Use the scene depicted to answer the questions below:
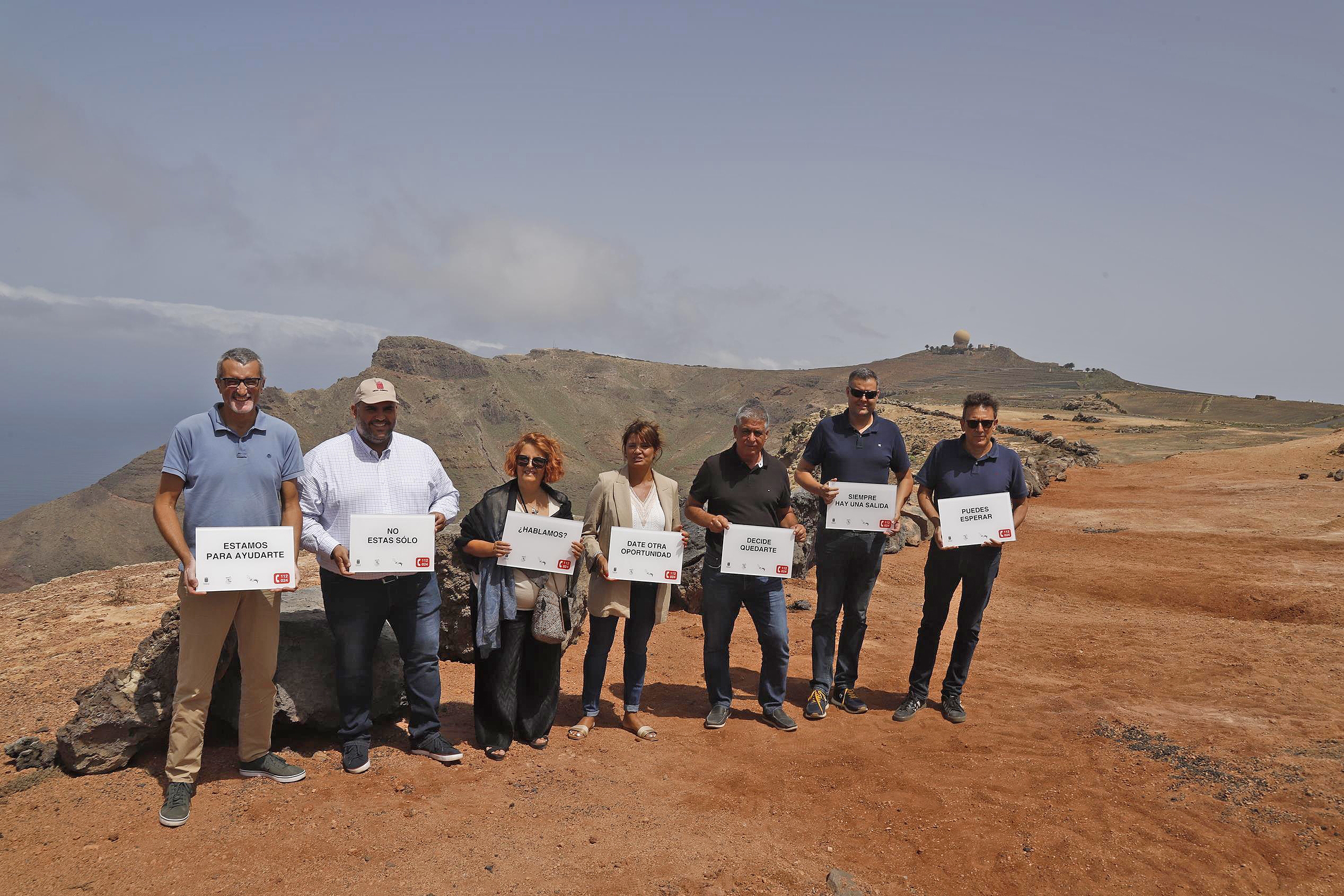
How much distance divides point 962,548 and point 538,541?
121 inches

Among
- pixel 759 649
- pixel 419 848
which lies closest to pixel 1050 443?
pixel 759 649

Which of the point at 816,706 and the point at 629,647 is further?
the point at 816,706

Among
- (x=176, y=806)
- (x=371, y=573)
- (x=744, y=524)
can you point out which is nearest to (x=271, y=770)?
(x=176, y=806)

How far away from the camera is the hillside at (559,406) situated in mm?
44812

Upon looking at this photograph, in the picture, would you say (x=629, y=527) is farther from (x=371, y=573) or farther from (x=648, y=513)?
(x=371, y=573)

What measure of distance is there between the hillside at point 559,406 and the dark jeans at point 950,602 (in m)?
27.6

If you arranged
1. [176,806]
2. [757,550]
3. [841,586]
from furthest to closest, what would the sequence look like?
1. [841,586]
2. [757,550]
3. [176,806]

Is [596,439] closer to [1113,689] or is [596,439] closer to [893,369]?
[893,369]

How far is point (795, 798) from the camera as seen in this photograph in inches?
182

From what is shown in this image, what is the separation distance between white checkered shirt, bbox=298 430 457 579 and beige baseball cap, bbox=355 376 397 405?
239mm

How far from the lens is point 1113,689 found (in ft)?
21.7

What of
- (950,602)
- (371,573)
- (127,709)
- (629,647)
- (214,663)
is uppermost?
(371,573)

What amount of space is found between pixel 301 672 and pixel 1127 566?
12.2 meters

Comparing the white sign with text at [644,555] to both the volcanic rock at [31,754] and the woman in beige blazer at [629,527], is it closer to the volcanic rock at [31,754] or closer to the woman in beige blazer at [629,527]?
the woman in beige blazer at [629,527]
